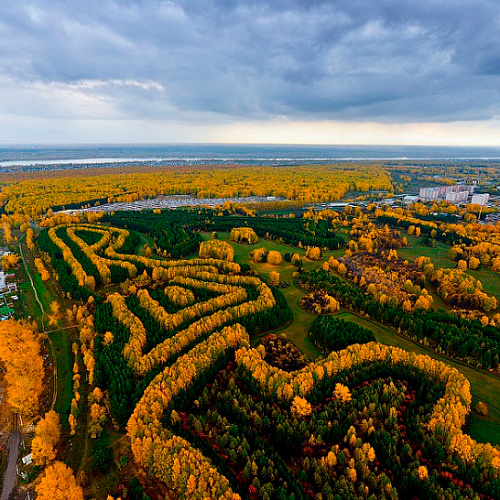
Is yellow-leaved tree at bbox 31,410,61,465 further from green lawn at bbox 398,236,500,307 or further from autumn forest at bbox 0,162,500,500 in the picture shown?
green lawn at bbox 398,236,500,307

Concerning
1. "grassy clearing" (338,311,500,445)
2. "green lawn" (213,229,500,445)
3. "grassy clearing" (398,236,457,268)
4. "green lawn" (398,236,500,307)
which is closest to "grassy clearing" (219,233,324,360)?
"green lawn" (213,229,500,445)

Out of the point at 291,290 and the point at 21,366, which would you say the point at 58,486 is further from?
the point at 291,290

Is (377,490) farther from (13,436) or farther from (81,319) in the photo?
(81,319)

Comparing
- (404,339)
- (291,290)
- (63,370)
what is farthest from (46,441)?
(404,339)

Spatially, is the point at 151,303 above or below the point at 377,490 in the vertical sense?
above

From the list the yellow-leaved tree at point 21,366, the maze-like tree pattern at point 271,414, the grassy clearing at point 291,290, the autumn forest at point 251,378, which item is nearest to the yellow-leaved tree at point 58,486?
the autumn forest at point 251,378

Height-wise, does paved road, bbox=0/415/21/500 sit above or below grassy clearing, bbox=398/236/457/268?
below

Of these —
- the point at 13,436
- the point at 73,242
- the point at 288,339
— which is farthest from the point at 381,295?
the point at 73,242
